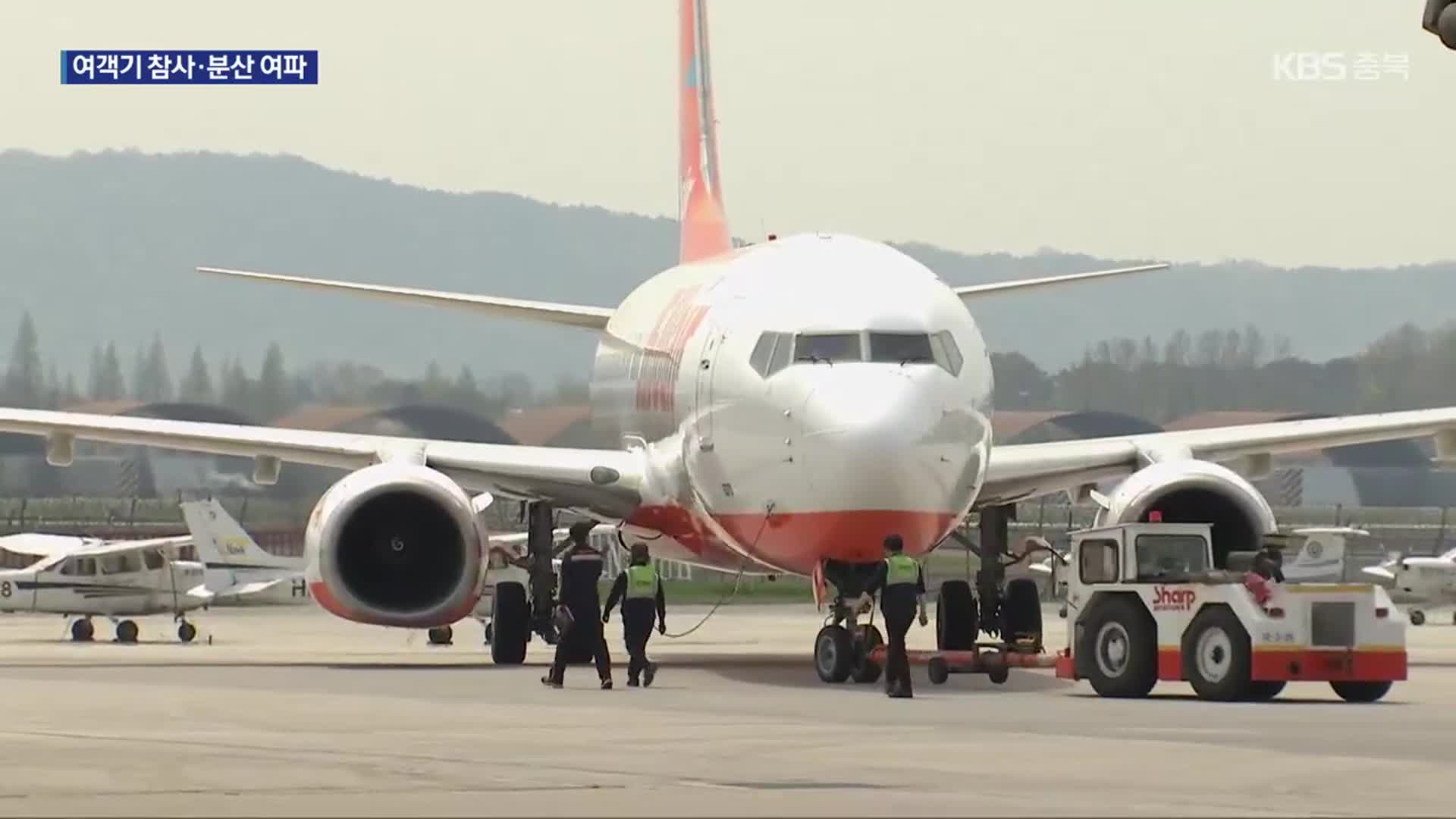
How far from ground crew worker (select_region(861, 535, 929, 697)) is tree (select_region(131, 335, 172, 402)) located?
5389cm

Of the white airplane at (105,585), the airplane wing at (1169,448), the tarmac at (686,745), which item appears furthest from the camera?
the white airplane at (105,585)

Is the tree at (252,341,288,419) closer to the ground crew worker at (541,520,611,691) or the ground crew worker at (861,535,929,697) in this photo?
the ground crew worker at (541,520,611,691)

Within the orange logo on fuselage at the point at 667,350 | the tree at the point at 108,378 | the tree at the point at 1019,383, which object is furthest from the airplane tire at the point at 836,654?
the tree at the point at 108,378

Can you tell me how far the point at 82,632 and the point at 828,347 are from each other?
24.3 m

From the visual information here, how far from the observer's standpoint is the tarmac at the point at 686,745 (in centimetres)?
1334

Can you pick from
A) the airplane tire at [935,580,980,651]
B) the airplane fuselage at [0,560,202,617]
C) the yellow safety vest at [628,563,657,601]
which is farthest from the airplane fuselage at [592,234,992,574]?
the airplane fuselage at [0,560,202,617]

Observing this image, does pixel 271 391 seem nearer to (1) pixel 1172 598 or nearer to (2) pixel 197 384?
(2) pixel 197 384

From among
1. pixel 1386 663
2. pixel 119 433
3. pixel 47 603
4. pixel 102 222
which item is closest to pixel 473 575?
pixel 119 433

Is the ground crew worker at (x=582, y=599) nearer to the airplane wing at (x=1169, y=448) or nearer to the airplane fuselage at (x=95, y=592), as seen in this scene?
the airplane wing at (x=1169, y=448)

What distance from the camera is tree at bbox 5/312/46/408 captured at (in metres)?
77.6

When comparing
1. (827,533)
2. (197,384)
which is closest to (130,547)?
(827,533)

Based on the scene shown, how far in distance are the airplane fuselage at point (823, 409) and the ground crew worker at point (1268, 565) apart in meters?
3.21

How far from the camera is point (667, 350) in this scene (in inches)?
1203

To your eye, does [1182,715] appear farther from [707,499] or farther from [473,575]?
[473,575]
